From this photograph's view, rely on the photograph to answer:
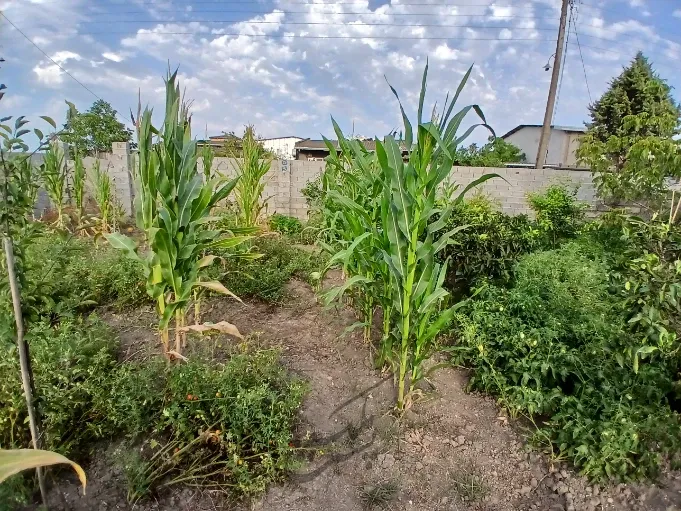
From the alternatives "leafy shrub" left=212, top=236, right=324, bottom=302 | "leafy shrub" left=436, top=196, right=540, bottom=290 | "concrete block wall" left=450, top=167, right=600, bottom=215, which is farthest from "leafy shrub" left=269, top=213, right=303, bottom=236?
"leafy shrub" left=436, top=196, right=540, bottom=290

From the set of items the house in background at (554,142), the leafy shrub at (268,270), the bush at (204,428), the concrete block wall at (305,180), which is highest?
the house in background at (554,142)

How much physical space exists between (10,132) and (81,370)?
1155 millimetres

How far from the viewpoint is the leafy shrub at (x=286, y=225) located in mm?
7313

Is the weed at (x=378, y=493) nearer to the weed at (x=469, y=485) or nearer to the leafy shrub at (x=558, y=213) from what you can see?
the weed at (x=469, y=485)

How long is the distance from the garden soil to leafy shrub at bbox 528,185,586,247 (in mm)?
4271

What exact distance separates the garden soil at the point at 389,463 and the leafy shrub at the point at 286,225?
4307 mm

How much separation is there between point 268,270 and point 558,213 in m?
5.06

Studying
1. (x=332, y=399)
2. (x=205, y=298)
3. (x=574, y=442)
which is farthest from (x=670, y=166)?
(x=205, y=298)

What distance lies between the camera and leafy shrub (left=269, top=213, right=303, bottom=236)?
24.0ft

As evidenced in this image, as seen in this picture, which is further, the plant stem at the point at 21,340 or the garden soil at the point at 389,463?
the garden soil at the point at 389,463

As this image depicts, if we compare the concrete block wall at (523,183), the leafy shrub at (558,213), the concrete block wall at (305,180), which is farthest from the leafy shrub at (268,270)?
the concrete block wall at (523,183)

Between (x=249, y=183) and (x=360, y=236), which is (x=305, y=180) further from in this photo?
(x=360, y=236)

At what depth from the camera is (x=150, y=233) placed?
222 centimetres

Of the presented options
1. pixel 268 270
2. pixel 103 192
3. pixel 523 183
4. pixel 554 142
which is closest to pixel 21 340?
pixel 268 270
